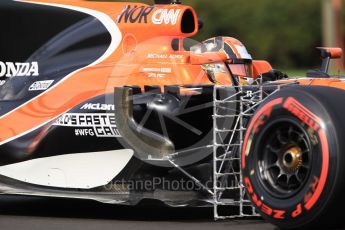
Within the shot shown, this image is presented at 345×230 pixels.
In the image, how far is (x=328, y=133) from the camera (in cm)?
595

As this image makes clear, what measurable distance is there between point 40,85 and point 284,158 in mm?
2908

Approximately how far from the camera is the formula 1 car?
6.17 meters

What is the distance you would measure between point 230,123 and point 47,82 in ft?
6.58

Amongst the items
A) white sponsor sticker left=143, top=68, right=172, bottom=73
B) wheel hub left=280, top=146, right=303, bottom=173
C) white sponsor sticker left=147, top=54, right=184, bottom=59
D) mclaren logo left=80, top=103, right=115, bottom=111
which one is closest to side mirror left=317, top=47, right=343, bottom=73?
white sponsor sticker left=147, top=54, right=184, bottom=59

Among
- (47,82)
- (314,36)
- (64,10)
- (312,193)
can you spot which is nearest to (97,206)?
(47,82)

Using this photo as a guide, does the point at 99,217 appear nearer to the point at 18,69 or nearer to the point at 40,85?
the point at 40,85

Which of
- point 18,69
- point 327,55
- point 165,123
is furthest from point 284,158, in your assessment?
point 18,69

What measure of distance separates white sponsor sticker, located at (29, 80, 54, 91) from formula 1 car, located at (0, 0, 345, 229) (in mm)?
13

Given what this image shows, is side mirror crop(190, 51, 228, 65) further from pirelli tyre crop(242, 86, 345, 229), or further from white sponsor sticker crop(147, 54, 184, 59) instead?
pirelli tyre crop(242, 86, 345, 229)

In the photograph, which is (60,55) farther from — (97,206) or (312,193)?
(312,193)

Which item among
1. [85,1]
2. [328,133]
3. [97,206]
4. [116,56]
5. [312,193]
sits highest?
[85,1]

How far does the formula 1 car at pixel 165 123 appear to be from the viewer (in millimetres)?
6168

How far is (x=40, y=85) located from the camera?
326 inches

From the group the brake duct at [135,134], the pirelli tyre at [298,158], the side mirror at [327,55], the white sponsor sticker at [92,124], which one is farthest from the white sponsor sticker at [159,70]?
the side mirror at [327,55]
